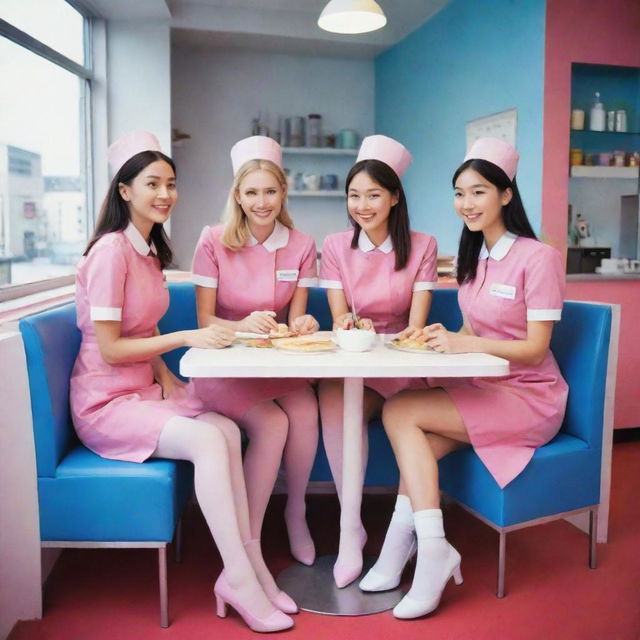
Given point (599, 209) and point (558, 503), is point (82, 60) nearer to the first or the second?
point (599, 209)

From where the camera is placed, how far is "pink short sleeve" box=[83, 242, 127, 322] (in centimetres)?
196

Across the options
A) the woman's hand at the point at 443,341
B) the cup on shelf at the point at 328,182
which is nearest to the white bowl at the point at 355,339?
the woman's hand at the point at 443,341

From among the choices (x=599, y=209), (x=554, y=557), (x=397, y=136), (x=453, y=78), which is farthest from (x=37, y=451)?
(x=397, y=136)

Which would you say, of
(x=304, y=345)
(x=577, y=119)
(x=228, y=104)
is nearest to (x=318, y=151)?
(x=228, y=104)

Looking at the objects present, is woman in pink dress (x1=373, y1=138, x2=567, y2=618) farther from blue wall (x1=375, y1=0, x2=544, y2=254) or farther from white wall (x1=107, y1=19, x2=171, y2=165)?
white wall (x1=107, y1=19, x2=171, y2=165)

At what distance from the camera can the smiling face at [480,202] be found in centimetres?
223

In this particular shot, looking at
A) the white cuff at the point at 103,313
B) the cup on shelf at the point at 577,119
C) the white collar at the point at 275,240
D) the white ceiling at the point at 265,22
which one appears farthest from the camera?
the white ceiling at the point at 265,22

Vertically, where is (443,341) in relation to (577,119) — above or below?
below

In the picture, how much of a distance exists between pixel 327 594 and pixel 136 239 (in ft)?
3.96

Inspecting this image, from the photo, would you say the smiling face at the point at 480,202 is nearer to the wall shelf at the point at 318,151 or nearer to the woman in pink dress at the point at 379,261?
the woman in pink dress at the point at 379,261

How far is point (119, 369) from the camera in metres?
2.08

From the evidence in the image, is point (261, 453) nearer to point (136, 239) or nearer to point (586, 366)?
point (136, 239)

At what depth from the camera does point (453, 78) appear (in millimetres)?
5020

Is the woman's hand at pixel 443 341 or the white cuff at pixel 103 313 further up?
the white cuff at pixel 103 313
